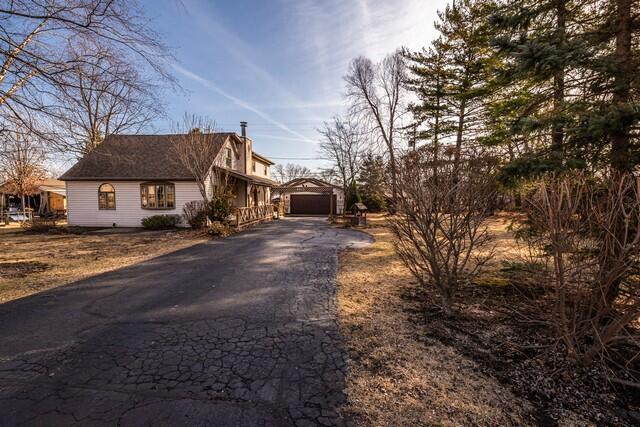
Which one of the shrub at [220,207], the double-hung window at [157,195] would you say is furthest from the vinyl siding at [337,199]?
the shrub at [220,207]

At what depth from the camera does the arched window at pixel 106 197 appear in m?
16.9

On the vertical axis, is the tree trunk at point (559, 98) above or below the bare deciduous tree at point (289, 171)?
below

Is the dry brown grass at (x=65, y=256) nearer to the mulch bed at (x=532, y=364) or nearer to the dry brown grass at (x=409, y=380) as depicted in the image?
the dry brown grass at (x=409, y=380)

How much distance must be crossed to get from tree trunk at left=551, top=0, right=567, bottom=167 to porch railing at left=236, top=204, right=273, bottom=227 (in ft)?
46.8

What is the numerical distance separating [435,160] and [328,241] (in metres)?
8.39

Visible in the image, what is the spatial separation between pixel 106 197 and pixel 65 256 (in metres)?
9.54

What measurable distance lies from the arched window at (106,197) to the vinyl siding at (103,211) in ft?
0.63

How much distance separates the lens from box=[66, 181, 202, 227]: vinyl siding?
16.7 meters

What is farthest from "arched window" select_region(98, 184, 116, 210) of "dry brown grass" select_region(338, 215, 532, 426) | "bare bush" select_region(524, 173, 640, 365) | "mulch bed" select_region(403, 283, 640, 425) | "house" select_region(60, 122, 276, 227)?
"bare bush" select_region(524, 173, 640, 365)

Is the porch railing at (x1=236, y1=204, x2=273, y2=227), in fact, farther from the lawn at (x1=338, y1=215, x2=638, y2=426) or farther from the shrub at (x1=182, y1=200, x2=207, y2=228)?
the lawn at (x1=338, y1=215, x2=638, y2=426)

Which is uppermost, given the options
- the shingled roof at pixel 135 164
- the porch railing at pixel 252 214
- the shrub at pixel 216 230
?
the shingled roof at pixel 135 164

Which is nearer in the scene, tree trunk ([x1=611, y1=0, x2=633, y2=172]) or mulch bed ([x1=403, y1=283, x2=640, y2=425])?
mulch bed ([x1=403, y1=283, x2=640, y2=425])

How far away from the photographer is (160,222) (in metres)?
15.9

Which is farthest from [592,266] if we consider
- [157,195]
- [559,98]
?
[157,195]
